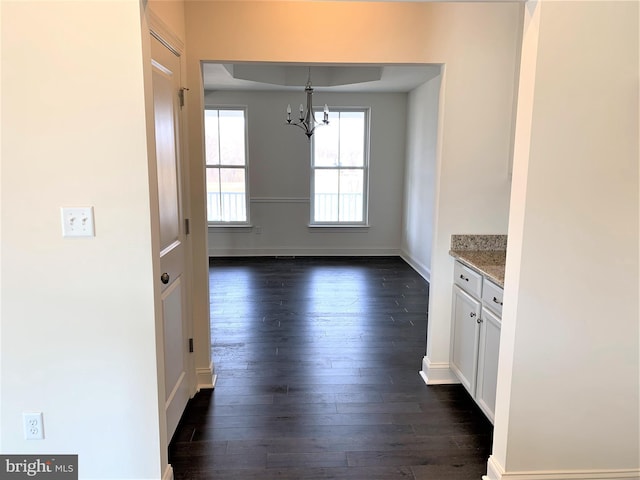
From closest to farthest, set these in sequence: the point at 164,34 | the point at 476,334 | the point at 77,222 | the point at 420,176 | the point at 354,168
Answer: the point at 77,222
the point at 164,34
the point at 476,334
the point at 420,176
the point at 354,168

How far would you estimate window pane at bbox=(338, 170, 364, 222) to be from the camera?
22.9 feet

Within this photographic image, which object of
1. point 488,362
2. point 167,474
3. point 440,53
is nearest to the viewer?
point 167,474

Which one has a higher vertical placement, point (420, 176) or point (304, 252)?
point (420, 176)

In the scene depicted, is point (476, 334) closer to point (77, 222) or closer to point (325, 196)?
point (77, 222)

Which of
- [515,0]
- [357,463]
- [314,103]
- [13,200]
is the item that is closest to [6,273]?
[13,200]

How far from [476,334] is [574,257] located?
2.93 feet

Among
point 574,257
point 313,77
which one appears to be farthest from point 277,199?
point 574,257

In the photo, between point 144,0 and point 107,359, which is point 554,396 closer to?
point 107,359

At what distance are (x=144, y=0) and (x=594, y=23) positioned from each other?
5.41ft

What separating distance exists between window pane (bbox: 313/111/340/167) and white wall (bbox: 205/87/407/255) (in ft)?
0.63

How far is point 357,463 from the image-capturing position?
2145 mm

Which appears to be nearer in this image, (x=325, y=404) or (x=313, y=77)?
(x=325, y=404)

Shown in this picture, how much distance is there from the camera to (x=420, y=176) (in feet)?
19.6

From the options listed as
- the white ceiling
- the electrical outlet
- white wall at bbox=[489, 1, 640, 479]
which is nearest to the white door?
the electrical outlet
